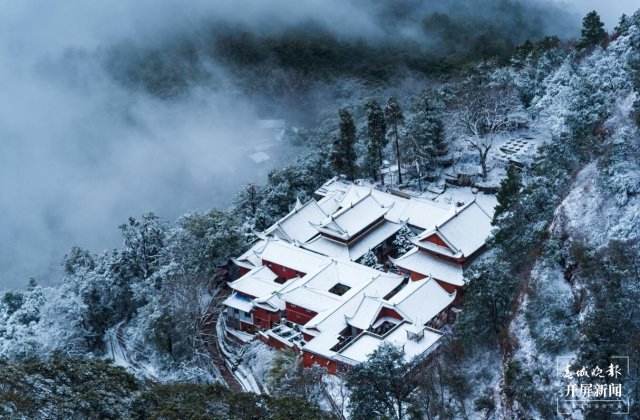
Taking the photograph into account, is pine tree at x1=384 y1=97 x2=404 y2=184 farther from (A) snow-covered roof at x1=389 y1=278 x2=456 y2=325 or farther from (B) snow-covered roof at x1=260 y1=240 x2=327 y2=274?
(A) snow-covered roof at x1=389 y1=278 x2=456 y2=325

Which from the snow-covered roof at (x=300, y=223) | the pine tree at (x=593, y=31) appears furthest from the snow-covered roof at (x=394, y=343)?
the pine tree at (x=593, y=31)

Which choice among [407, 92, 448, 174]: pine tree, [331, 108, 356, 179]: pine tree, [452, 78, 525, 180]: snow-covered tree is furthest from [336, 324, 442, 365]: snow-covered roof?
[331, 108, 356, 179]: pine tree

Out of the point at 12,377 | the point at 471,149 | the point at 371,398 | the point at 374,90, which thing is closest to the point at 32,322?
the point at 12,377

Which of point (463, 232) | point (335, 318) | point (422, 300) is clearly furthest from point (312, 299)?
point (463, 232)

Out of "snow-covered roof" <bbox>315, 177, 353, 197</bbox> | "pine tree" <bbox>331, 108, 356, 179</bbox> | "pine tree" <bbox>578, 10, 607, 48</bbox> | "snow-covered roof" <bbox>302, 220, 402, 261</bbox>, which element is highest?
"pine tree" <bbox>578, 10, 607, 48</bbox>

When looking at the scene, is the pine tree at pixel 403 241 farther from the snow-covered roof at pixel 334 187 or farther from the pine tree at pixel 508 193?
the pine tree at pixel 508 193

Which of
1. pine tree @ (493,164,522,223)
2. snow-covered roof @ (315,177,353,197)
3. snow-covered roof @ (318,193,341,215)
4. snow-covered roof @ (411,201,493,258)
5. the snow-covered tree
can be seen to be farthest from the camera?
the snow-covered tree
